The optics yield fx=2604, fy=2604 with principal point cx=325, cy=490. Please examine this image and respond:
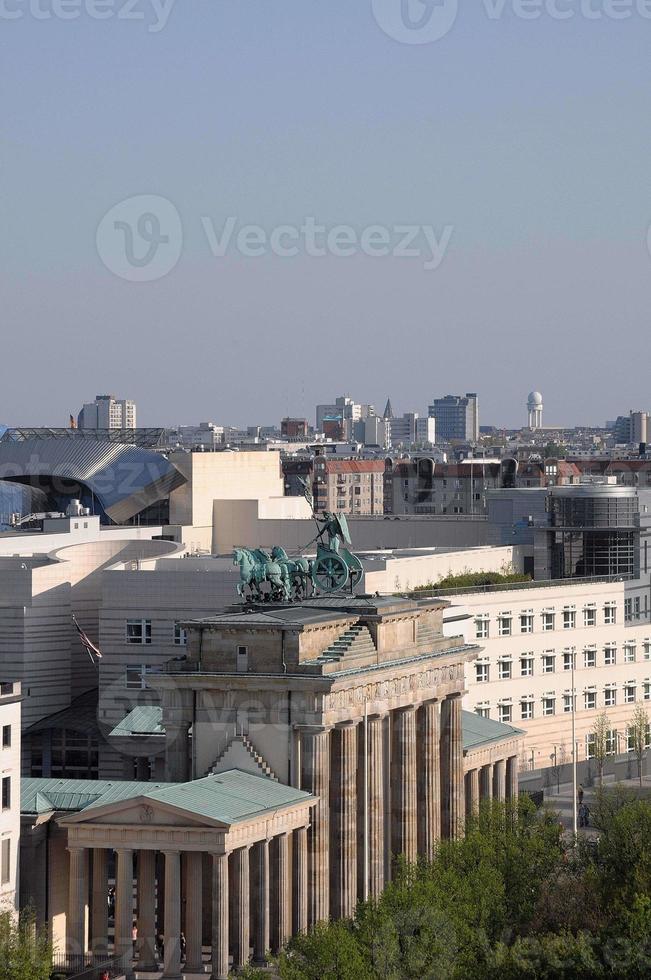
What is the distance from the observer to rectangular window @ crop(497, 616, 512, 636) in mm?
94062

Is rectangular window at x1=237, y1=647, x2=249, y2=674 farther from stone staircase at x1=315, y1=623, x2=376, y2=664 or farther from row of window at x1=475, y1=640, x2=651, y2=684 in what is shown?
row of window at x1=475, y1=640, x2=651, y2=684

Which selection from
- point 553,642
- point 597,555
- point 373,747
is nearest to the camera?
point 373,747

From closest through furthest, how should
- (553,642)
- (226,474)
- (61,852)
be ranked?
(61,852), (553,642), (226,474)

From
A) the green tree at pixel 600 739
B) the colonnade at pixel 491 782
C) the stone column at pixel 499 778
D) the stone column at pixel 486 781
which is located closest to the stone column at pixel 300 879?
the colonnade at pixel 491 782

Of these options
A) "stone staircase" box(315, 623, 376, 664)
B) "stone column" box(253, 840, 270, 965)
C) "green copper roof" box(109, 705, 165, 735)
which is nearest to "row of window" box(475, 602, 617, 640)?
"green copper roof" box(109, 705, 165, 735)

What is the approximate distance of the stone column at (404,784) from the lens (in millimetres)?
68125

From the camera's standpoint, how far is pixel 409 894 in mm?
56656

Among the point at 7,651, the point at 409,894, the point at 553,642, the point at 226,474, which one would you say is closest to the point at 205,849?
the point at 409,894

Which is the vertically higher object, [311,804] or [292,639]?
[292,639]

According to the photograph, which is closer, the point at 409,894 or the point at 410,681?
the point at 409,894

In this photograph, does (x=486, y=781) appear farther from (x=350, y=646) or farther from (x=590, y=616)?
(x=590, y=616)

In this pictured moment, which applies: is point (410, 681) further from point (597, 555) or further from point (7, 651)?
point (597, 555)

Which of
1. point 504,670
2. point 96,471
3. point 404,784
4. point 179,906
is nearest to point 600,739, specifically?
point 504,670

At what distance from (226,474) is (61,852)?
250 ft
